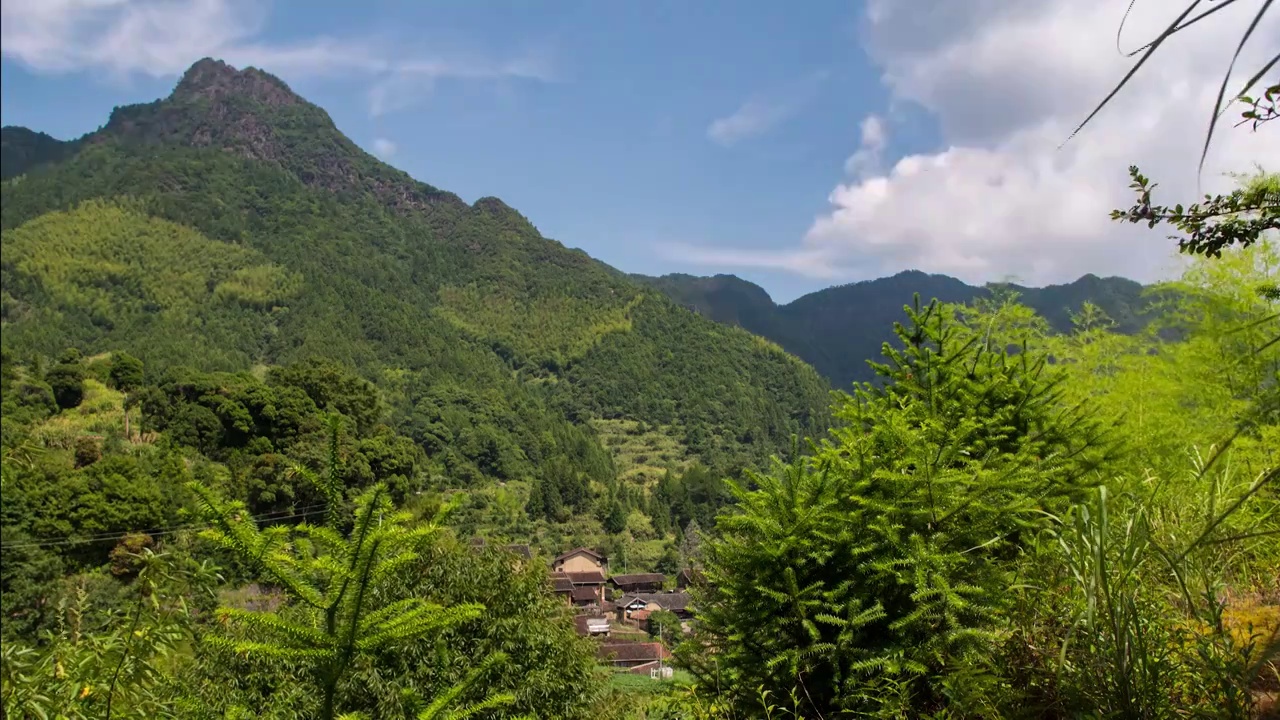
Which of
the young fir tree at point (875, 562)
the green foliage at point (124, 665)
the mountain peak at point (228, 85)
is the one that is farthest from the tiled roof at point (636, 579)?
the mountain peak at point (228, 85)

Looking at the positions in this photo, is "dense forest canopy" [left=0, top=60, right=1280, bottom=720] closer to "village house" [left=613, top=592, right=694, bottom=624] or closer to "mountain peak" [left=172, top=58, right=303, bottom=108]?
"village house" [left=613, top=592, right=694, bottom=624]

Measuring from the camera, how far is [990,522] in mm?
4172

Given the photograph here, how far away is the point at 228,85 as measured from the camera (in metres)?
148

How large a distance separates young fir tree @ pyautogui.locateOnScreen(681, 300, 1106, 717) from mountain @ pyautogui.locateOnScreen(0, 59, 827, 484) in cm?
4427

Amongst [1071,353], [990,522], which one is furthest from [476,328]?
[990,522]

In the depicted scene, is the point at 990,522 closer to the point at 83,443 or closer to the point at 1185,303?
the point at 1185,303

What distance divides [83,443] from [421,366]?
6556 centimetres

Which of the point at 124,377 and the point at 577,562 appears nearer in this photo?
the point at 124,377

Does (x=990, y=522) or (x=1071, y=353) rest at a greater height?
(x=1071, y=353)

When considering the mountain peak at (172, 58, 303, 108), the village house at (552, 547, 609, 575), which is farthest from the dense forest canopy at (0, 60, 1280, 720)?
the mountain peak at (172, 58, 303, 108)

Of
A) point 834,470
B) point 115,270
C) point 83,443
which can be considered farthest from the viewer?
point 115,270

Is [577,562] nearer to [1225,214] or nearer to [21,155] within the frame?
[21,155]

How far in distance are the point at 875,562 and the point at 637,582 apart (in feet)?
133

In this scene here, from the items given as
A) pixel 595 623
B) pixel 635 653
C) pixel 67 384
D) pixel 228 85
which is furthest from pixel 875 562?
pixel 228 85
